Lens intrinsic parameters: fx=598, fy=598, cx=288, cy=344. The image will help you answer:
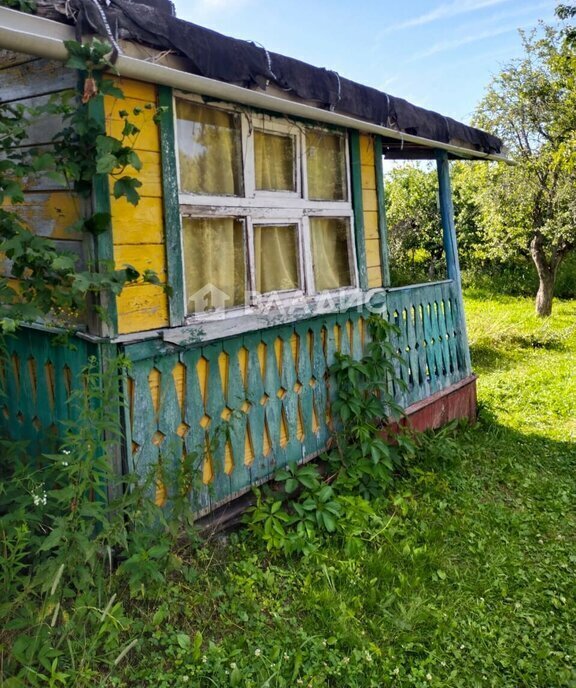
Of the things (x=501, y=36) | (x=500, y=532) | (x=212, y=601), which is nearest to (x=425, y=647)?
(x=212, y=601)

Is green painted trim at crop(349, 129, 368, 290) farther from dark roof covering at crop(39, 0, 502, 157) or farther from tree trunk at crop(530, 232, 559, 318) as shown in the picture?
tree trunk at crop(530, 232, 559, 318)

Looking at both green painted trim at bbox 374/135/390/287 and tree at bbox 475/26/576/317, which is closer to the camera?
green painted trim at bbox 374/135/390/287

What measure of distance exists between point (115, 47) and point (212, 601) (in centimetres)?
262

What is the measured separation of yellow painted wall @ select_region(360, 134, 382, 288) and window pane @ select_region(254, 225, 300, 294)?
0.92 meters

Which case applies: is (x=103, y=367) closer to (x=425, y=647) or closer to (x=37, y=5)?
(x=37, y=5)

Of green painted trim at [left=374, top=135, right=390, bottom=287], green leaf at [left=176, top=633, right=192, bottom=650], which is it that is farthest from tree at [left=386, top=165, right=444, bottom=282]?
green leaf at [left=176, top=633, right=192, bottom=650]

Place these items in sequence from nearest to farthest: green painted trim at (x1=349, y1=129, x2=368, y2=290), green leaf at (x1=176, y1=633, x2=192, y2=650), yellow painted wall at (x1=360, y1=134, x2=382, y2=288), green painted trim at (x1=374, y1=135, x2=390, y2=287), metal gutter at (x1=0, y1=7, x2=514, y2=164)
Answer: metal gutter at (x1=0, y1=7, x2=514, y2=164) < green leaf at (x1=176, y1=633, x2=192, y2=650) < green painted trim at (x1=349, y1=129, x2=368, y2=290) < yellow painted wall at (x1=360, y1=134, x2=382, y2=288) < green painted trim at (x1=374, y1=135, x2=390, y2=287)

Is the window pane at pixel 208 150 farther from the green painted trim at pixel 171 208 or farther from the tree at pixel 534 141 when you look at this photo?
the tree at pixel 534 141

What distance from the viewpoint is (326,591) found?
3.15m

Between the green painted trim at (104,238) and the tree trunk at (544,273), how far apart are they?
12318 millimetres

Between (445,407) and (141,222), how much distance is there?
13.2 feet

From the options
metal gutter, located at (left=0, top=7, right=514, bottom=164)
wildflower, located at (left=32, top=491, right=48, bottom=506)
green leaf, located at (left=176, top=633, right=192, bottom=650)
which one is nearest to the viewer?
metal gutter, located at (left=0, top=7, right=514, bottom=164)

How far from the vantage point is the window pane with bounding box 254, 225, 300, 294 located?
3926 mm

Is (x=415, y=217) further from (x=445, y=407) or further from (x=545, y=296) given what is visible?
(x=445, y=407)
